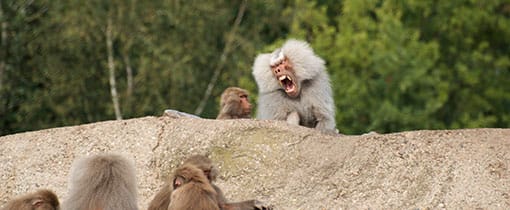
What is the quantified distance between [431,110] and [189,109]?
16.6 feet

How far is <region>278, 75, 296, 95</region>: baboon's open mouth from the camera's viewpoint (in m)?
13.2

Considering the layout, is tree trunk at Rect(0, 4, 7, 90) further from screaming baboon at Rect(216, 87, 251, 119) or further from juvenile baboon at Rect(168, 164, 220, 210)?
juvenile baboon at Rect(168, 164, 220, 210)

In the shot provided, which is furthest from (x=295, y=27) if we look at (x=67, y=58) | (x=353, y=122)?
(x=67, y=58)

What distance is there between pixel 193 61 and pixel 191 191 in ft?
59.3

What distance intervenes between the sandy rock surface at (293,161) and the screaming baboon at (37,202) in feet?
5.99

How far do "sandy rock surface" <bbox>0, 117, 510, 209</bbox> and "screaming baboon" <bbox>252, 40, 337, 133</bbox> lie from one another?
31.8 inches

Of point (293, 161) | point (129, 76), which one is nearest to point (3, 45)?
point (129, 76)

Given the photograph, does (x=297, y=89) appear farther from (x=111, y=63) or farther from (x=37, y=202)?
(x=111, y=63)

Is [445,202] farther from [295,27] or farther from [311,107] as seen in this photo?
[295,27]

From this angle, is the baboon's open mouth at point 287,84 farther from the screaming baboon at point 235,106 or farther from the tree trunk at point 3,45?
the tree trunk at point 3,45

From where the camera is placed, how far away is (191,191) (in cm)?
966

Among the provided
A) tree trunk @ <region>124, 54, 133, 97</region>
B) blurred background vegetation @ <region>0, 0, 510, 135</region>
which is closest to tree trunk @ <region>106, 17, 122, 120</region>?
blurred background vegetation @ <region>0, 0, 510, 135</region>

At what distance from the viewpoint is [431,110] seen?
2823 centimetres

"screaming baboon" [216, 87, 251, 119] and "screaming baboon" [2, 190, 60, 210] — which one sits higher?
"screaming baboon" [216, 87, 251, 119]
